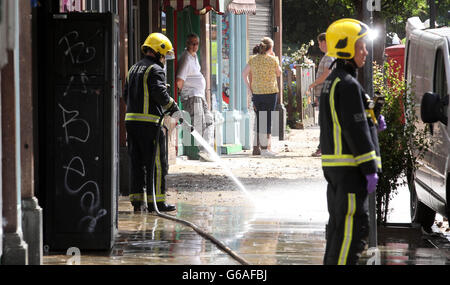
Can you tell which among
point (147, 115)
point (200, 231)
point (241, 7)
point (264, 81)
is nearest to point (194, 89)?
point (264, 81)

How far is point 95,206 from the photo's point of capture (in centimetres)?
912

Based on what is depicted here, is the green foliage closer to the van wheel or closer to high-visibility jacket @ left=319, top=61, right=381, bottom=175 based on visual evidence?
the van wheel

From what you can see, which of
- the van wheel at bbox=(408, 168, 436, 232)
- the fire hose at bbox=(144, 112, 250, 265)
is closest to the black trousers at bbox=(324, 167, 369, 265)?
the fire hose at bbox=(144, 112, 250, 265)

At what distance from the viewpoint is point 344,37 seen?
7184 mm

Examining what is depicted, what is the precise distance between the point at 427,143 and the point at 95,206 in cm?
309

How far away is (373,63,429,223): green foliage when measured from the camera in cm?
984

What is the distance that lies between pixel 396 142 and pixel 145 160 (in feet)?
10.3

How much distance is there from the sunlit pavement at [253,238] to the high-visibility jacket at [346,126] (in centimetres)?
71

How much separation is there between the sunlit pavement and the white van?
1.14 feet

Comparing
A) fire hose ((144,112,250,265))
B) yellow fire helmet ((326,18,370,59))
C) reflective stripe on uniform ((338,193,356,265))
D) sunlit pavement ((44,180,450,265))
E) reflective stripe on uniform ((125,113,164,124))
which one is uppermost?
yellow fire helmet ((326,18,370,59))

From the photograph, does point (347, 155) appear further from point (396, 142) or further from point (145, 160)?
point (145, 160)

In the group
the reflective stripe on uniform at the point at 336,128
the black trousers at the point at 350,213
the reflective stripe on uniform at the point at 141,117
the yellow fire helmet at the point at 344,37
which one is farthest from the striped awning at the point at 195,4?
the black trousers at the point at 350,213

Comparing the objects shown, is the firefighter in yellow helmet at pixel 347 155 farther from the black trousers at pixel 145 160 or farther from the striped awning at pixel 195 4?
the striped awning at pixel 195 4

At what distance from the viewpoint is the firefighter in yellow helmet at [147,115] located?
37.9 feet
